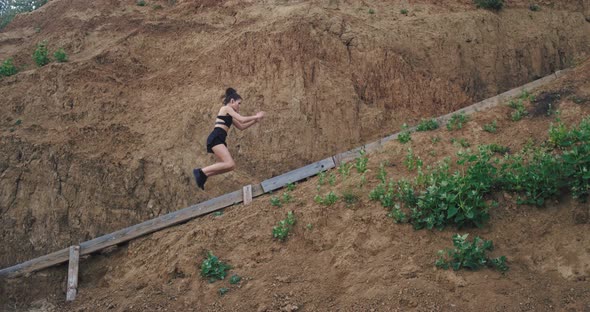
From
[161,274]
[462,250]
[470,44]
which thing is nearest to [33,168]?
[161,274]

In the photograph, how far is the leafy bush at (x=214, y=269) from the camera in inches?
293

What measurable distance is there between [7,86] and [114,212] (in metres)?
4.72

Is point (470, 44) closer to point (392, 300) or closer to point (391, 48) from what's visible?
point (391, 48)

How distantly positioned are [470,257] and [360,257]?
56.1 inches

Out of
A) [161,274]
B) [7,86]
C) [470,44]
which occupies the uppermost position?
[7,86]

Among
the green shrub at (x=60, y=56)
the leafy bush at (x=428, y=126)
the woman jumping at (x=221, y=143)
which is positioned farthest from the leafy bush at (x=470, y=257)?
the green shrub at (x=60, y=56)

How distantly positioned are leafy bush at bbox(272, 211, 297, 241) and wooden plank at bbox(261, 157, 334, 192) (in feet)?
5.12

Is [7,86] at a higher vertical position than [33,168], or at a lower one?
higher

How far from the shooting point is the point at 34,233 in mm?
10898

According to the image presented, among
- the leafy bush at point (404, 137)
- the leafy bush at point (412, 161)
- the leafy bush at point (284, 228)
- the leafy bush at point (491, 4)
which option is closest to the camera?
the leafy bush at point (284, 228)

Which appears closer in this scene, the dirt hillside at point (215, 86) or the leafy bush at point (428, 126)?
the leafy bush at point (428, 126)

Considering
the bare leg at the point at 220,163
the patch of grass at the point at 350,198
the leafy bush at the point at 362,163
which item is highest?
the bare leg at the point at 220,163

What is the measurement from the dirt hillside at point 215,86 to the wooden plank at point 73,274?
56.3 inches

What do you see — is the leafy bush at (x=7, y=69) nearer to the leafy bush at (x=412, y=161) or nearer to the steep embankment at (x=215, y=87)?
the steep embankment at (x=215, y=87)
